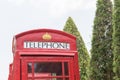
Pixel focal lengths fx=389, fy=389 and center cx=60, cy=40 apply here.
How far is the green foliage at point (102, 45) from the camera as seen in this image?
666 inches

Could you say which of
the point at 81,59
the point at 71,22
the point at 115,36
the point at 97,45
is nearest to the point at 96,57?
the point at 97,45

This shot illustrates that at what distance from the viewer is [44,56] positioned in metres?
9.33

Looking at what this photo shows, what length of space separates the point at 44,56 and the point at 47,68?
0.30 meters

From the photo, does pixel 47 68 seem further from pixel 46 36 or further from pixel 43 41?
pixel 46 36

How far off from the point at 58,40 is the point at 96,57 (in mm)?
7944

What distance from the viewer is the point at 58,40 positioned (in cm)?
942

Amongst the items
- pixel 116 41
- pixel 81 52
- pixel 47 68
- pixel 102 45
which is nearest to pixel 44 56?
pixel 47 68

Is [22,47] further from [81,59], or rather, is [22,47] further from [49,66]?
[81,59]

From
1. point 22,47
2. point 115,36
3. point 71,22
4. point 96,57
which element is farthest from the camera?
point 71,22

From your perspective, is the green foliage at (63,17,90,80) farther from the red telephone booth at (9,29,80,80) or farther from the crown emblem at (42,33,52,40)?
the crown emblem at (42,33,52,40)

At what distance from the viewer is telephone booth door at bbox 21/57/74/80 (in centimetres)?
907

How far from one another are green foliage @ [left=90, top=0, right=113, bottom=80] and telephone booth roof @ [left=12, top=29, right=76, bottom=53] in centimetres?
756

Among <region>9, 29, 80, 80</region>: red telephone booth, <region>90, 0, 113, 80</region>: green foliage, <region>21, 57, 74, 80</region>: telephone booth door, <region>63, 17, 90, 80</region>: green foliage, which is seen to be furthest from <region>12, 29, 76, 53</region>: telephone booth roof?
<region>63, 17, 90, 80</region>: green foliage

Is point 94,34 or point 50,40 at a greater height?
point 94,34
